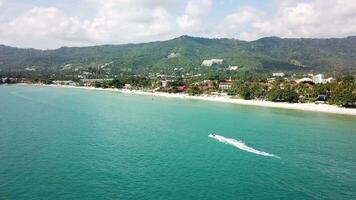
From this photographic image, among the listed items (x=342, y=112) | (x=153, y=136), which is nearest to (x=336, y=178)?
(x=153, y=136)

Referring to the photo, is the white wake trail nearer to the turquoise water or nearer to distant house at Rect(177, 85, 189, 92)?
the turquoise water

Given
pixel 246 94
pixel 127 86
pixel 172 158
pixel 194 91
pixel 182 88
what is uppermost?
pixel 182 88

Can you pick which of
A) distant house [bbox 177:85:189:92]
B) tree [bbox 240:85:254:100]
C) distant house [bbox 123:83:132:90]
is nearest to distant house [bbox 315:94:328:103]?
tree [bbox 240:85:254:100]

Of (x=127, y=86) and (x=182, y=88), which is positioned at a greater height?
(x=182, y=88)

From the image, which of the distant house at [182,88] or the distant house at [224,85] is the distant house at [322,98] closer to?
the distant house at [224,85]

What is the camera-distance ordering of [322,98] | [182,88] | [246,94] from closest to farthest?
[322,98]
[246,94]
[182,88]

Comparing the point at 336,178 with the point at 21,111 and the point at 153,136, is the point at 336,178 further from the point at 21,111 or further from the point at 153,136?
the point at 21,111

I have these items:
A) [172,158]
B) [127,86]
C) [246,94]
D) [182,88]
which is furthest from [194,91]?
[172,158]

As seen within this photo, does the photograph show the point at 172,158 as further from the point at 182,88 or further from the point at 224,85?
the point at 182,88
